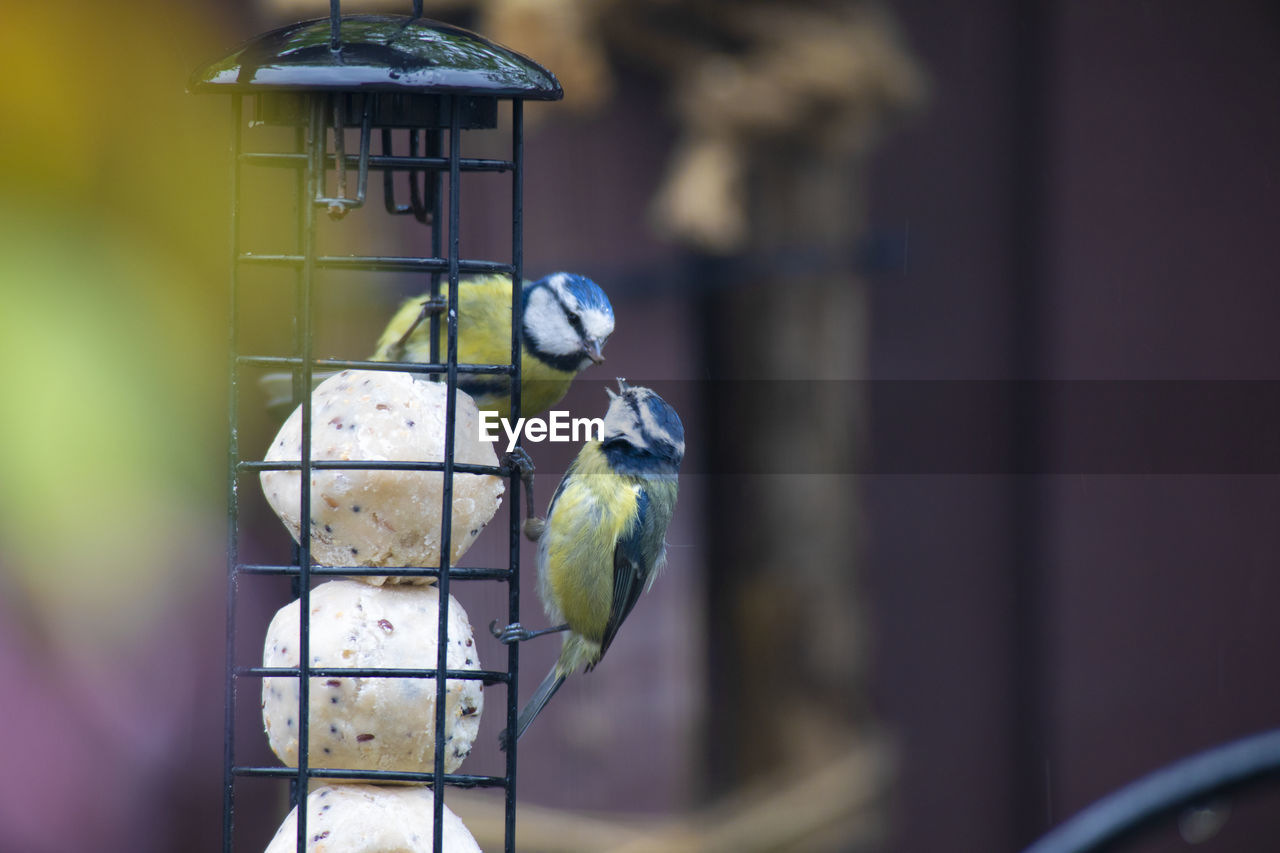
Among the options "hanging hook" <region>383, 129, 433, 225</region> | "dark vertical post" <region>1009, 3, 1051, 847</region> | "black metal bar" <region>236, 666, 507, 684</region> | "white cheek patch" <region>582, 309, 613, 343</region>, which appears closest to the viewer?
"black metal bar" <region>236, 666, 507, 684</region>

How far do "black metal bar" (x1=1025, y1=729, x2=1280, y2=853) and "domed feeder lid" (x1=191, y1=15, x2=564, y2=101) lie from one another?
800 millimetres

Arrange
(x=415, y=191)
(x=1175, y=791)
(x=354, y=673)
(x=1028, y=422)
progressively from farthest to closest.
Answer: (x=1028, y=422), (x=415, y=191), (x=354, y=673), (x=1175, y=791)

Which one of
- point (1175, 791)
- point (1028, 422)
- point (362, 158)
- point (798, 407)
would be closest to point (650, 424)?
point (798, 407)

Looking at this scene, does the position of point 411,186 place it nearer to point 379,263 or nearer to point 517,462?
point 379,263

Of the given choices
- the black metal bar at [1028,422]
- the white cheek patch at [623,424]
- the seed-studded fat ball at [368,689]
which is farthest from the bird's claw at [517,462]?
the black metal bar at [1028,422]

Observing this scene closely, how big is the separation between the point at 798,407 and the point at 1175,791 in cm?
190

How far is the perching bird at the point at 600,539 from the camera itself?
2.00 meters

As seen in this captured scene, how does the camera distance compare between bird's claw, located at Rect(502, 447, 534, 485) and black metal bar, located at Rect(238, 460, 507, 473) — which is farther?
bird's claw, located at Rect(502, 447, 534, 485)

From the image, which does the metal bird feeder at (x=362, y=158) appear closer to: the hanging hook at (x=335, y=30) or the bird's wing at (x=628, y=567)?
the hanging hook at (x=335, y=30)

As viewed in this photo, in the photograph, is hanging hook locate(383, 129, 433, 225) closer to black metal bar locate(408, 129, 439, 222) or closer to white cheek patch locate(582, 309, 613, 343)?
black metal bar locate(408, 129, 439, 222)

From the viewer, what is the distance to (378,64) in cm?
114

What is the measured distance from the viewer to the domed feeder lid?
3.70 feet

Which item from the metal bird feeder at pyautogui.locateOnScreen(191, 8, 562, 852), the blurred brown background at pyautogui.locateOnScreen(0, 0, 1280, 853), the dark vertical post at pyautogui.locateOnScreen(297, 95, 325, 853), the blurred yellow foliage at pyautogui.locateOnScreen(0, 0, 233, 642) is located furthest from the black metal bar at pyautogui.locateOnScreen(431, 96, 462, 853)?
the blurred yellow foliage at pyautogui.locateOnScreen(0, 0, 233, 642)

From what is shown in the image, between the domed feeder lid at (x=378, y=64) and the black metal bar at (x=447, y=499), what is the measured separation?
3.8 inches
